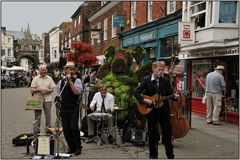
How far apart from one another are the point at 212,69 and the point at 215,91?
1841mm

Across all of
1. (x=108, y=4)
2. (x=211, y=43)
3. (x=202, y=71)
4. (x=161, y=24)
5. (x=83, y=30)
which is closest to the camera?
(x=211, y=43)

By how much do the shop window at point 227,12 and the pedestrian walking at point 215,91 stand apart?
1.78m

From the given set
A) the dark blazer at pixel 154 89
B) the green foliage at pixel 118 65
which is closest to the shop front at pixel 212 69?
the green foliage at pixel 118 65

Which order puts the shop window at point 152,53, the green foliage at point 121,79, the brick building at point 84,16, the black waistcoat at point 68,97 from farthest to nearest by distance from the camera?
the brick building at point 84,16 < the shop window at point 152,53 < the green foliage at point 121,79 < the black waistcoat at point 68,97

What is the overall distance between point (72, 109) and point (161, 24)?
38.3 ft

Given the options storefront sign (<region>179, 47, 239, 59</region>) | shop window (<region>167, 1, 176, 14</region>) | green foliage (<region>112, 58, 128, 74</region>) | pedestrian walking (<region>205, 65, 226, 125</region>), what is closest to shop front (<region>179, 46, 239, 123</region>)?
storefront sign (<region>179, 47, 239, 59</region>)

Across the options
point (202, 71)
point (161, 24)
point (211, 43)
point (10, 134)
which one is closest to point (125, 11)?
point (161, 24)

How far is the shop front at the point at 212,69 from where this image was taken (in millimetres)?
12538

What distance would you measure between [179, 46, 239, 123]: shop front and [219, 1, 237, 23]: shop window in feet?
3.34

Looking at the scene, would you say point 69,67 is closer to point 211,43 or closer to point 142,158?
point 142,158

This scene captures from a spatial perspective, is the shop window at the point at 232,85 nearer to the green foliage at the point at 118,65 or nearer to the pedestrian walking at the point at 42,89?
the green foliage at the point at 118,65

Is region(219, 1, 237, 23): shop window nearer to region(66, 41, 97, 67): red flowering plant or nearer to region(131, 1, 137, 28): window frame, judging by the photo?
region(131, 1, 137, 28): window frame

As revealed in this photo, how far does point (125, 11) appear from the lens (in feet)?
81.3

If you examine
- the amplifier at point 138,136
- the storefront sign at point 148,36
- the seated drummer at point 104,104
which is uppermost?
the storefront sign at point 148,36
